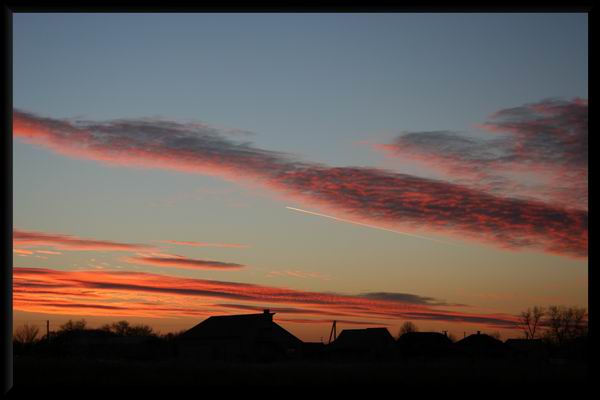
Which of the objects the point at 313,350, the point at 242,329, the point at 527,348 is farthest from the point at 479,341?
the point at 242,329

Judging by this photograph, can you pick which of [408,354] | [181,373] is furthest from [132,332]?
[181,373]

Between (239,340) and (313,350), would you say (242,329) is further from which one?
(313,350)

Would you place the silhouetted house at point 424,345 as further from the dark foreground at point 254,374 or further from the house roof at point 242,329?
the dark foreground at point 254,374

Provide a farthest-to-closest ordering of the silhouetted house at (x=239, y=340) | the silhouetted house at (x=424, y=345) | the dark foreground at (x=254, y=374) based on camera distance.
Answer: the silhouetted house at (x=424, y=345), the silhouetted house at (x=239, y=340), the dark foreground at (x=254, y=374)

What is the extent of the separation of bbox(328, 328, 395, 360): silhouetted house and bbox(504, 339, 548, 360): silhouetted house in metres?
12.9

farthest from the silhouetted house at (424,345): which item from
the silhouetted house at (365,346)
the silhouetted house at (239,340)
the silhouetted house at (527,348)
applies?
the silhouetted house at (239,340)

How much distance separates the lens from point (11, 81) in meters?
9.63

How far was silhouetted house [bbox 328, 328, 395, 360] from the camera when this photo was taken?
60031mm

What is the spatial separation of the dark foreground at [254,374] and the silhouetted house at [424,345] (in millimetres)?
32190

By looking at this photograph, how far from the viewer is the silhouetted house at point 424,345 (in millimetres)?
60222

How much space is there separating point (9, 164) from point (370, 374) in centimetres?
1849

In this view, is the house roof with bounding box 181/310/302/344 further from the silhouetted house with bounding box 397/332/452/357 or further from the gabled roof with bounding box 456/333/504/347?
the gabled roof with bounding box 456/333/504/347

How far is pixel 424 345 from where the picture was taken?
61.7m

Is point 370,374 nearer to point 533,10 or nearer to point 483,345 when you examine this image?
point 533,10
